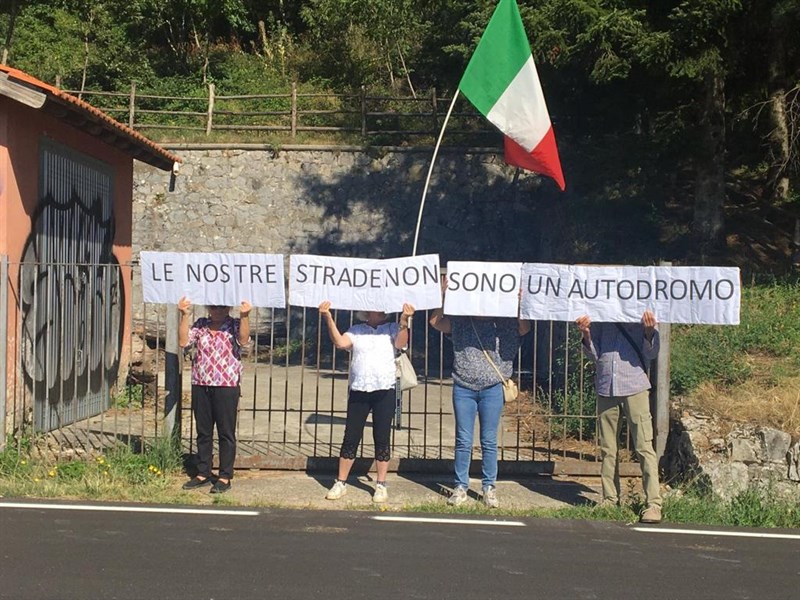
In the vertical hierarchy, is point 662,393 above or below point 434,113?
below

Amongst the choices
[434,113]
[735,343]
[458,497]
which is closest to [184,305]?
[458,497]

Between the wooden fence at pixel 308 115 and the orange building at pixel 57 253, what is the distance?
10.5 metres

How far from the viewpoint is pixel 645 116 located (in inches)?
704

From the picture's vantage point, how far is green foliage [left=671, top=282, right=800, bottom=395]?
364 inches

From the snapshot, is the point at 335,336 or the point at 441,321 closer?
the point at 335,336

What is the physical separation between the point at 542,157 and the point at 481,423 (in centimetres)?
305

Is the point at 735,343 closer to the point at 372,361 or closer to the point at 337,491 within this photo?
the point at 372,361

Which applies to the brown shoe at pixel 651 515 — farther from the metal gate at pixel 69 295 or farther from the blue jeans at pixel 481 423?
the metal gate at pixel 69 295

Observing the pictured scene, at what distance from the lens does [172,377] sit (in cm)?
829

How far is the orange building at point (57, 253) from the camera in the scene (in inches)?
353

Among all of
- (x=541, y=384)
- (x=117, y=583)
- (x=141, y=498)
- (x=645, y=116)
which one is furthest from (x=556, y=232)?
(x=117, y=583)

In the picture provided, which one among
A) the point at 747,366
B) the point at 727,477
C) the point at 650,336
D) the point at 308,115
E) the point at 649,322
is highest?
the point at 308,115

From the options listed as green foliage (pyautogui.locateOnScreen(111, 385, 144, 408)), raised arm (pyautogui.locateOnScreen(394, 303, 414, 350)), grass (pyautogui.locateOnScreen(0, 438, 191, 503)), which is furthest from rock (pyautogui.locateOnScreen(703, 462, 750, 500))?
green foliage (pyautogui.locateOnScreen(111, 385, 144, 408))

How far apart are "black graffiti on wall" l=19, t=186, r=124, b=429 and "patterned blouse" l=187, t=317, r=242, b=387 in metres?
1.45
